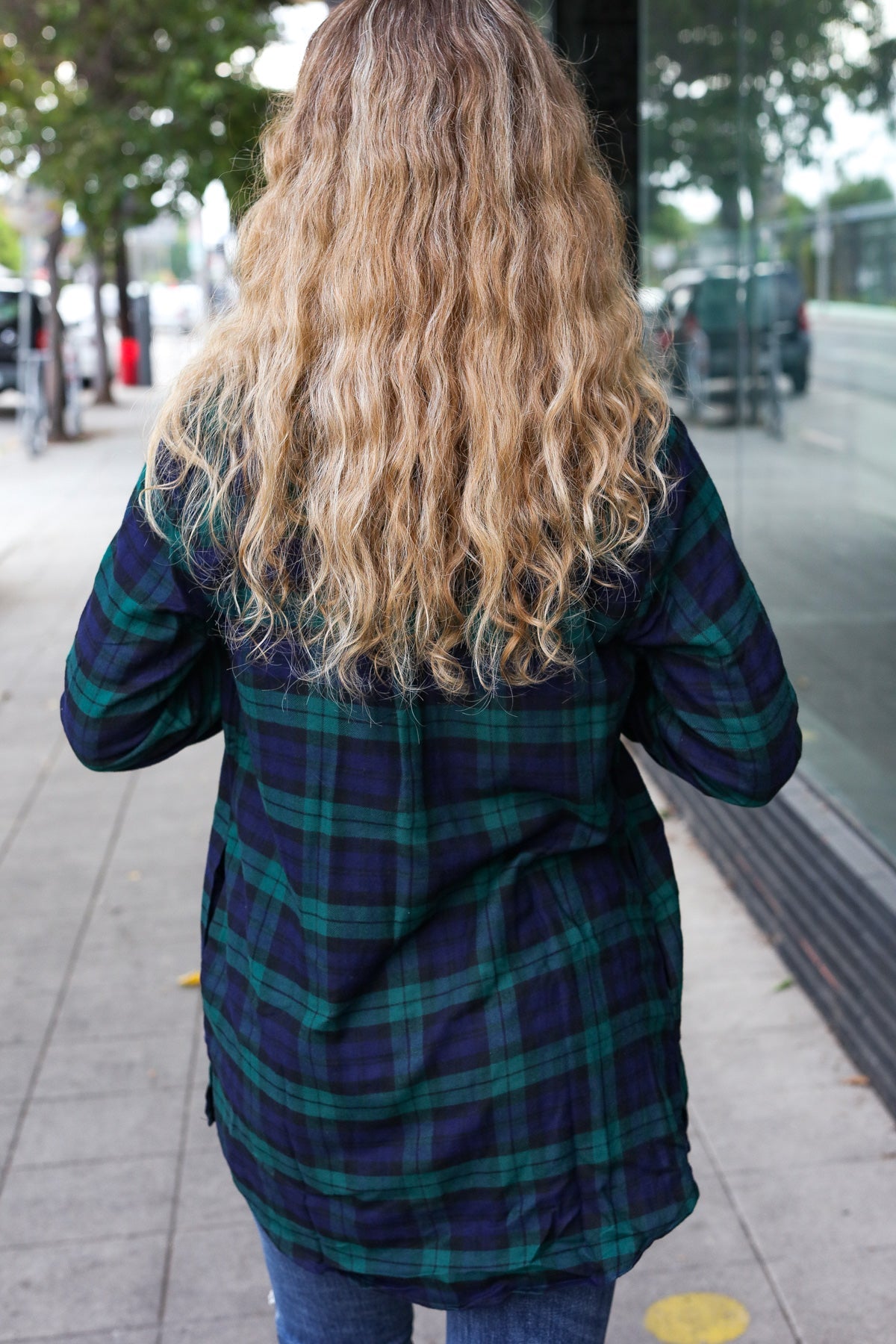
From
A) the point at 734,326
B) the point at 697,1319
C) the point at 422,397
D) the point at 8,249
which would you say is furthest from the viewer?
the point at 8,249

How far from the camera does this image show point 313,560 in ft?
4.58

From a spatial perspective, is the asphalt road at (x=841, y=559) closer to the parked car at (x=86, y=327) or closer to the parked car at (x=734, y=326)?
the parked car at (x=734, y=326)

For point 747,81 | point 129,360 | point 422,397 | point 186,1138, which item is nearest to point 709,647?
point 422,397

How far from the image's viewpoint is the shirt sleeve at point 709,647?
143 centimetres

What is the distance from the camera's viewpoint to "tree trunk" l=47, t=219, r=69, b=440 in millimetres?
18203

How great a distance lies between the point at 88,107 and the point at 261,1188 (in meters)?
17.3

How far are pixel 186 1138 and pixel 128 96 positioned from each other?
15883 millimetres

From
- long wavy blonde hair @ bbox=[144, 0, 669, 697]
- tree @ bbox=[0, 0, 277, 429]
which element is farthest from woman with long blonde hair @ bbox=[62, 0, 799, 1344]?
tree @ bbox=[0, 0, 277, 429]

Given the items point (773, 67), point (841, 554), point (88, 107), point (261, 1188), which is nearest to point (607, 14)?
point (773, 67)

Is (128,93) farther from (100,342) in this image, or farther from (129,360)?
(129,360)

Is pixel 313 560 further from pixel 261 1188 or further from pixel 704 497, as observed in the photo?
pixel 261 1188

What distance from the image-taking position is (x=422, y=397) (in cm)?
135

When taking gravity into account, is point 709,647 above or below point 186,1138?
above

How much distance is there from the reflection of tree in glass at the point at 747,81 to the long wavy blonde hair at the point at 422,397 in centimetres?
293
